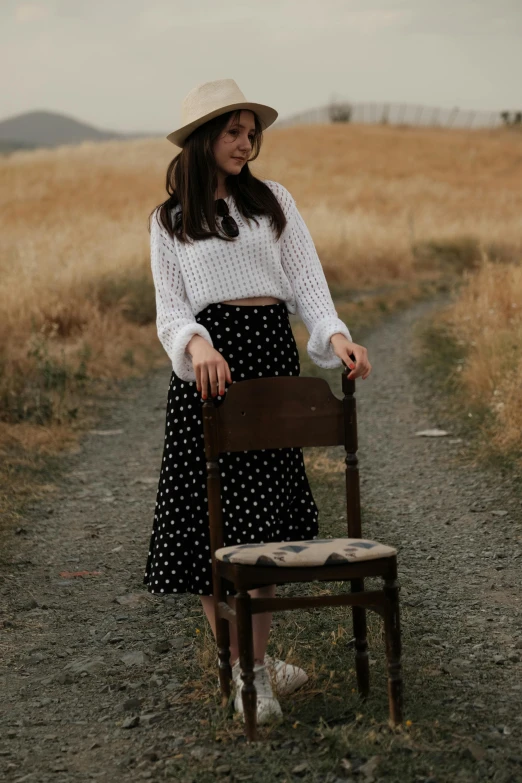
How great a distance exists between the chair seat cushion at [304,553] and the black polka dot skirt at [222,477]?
345 millimetres

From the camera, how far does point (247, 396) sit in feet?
10.2

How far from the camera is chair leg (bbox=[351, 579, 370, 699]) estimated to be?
331cm

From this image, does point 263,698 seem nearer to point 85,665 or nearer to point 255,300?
point 85,665

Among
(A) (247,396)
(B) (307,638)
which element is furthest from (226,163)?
(B) (307,638)

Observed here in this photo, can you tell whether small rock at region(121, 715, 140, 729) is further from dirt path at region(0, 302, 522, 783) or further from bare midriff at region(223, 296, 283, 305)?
bare midriff at region(223, 296, 283, 305)

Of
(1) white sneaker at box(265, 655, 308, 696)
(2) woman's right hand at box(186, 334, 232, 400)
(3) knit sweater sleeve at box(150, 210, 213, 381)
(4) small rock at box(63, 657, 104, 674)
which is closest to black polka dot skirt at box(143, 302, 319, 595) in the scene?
(3) knit sweater sleeve at box(150, 210, 213, 381)

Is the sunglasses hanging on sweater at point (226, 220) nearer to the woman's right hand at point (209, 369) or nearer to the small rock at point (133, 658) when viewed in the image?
the woman's right hand at point (209, 369)

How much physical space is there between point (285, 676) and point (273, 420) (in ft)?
2.98

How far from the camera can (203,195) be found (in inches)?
130

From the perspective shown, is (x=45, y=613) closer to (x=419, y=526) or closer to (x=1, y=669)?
(x=1, y=669)

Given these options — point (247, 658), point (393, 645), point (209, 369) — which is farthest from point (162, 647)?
point (209, 369)

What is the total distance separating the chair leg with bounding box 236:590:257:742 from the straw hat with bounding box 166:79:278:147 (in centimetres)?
150

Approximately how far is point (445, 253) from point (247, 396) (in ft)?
64.6

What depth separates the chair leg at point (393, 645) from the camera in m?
2.96
